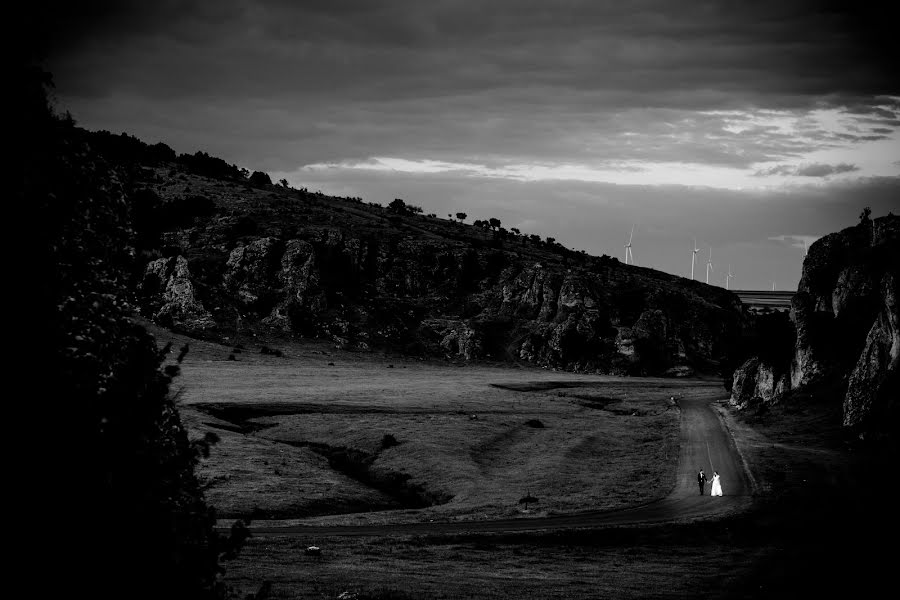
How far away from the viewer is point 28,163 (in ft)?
56.6

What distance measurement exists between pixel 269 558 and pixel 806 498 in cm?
4382

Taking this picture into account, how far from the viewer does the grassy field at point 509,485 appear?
41.0 metres

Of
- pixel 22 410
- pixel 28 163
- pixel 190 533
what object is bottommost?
pixel 190 533

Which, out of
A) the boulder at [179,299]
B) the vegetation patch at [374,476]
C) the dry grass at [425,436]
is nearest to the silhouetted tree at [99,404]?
the dry grass at [425,436]

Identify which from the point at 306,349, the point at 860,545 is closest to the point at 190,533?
the point at 860,545

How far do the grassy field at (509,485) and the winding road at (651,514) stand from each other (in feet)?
5.73

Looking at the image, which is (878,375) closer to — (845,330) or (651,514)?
(845,330)

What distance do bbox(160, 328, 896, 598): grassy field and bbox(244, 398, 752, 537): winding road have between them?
1.75 meters

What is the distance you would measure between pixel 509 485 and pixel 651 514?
48.7 ft

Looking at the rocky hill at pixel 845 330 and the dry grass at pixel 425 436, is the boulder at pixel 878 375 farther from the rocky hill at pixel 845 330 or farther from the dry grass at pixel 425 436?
the dry grass at pixel 425 436

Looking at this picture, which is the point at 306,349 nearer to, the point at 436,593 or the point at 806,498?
the point at 806,498

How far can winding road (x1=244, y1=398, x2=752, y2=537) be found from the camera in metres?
51.7

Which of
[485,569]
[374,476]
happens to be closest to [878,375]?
[374,476]

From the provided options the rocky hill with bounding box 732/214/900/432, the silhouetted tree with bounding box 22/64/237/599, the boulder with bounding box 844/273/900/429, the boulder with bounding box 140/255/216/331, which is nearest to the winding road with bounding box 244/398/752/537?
the boulder with bounding box 844/273/900/429
